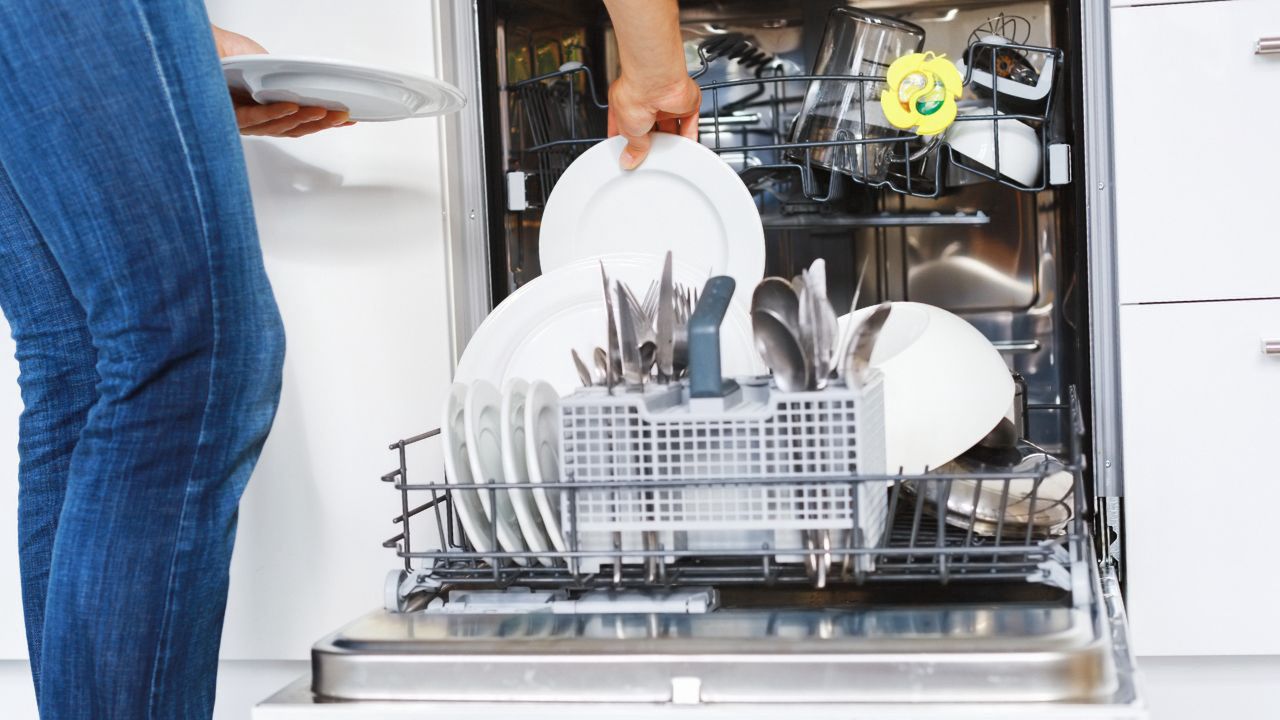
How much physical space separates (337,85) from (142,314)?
30 cm

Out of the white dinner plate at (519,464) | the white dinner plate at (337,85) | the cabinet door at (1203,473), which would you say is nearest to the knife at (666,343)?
the white dinner plate at (519,464)

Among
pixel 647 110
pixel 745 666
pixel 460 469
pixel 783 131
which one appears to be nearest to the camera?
pixel 745 666

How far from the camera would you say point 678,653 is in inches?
27.0

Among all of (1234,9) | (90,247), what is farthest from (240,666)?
(1234,9)

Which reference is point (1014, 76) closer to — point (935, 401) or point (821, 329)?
point (935, 401)

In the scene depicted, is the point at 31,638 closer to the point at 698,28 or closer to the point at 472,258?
the point at 472,258

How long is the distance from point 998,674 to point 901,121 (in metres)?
0.66

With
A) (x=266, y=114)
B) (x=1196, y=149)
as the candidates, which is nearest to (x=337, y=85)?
(x=266, y=114)

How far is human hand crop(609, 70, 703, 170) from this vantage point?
118cm

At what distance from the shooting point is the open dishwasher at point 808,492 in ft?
2.23

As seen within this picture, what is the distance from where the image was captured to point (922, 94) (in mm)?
1153

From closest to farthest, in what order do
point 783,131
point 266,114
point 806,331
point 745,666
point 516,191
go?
1. point 745,666
2. point 806,331
3. point 266,114
4. point 516,191
5. point 783,131

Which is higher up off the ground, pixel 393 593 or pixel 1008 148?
pixel 1008 148

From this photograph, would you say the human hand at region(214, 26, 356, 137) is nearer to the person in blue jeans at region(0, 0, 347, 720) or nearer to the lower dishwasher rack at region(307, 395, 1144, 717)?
the person in blue jeans at region(0, 0, 347, 720)
